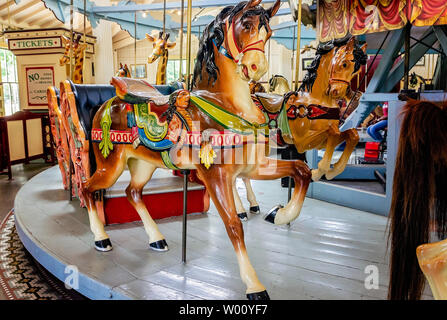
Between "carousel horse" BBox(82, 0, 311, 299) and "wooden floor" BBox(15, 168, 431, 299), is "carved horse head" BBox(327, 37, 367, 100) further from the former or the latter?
"carousel horse" BBox(82, 0, 311, 299)

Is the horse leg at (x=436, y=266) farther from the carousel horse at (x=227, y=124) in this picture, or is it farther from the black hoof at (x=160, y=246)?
the black hoof at (x=160, y=246)

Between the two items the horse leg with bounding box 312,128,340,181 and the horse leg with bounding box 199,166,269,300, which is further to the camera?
the horse leg with bounding box 312,128,340,181

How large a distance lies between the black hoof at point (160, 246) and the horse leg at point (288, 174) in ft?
3.21

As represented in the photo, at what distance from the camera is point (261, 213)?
3.64 metres

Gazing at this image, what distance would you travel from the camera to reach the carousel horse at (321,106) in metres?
3.10

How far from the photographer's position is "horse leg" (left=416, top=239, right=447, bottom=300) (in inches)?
42.1

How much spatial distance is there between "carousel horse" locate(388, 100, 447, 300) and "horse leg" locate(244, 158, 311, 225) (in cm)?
73

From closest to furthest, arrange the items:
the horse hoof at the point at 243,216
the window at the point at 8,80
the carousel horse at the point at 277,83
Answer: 1. the horse hoof at the point at 243,216
2. the carousel horse at the point at 277,83
3. the window at the point at 8,80

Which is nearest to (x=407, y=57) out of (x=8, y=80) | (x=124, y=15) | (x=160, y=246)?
(x=160, y=246)

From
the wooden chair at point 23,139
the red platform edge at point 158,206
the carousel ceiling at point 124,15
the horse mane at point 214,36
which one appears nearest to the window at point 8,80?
the carousel ceiling at point 124,15

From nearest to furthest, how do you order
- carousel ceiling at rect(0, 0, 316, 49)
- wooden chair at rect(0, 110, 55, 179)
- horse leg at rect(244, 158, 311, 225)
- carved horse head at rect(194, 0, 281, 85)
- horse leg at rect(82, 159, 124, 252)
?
carved horse head at rect(194, 0, 281, 85)
horse leg at rect(244, 158, 311, 225)
horse leg at rect(82, 159, 124, 252)
wooden chair at rect(0, 110, 55, 179)
carousel ceiling at rect(0, 0, 316, 49)

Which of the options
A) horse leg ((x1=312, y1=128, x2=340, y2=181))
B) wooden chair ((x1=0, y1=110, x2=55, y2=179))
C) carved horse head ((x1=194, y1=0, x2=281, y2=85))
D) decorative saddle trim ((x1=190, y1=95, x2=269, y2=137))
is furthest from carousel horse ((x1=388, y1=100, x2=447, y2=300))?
wooden chair ((x1=0, y1=110, x2=55, y2=179))
